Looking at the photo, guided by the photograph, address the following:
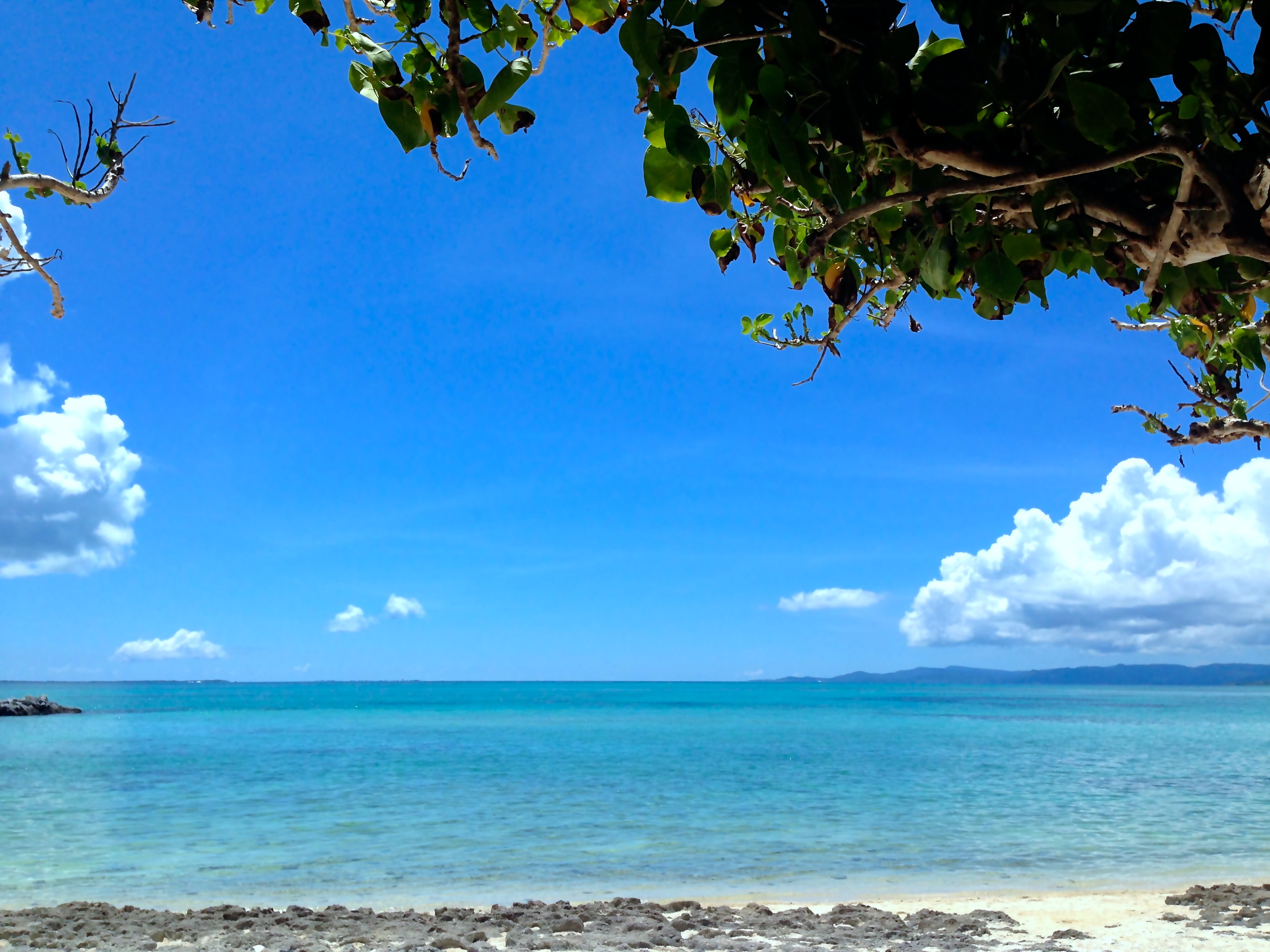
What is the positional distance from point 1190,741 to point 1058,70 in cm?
3699

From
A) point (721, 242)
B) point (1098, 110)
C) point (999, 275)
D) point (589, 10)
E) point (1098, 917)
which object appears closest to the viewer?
Result: point (1098, 110)

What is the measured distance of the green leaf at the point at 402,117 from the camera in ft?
5.41

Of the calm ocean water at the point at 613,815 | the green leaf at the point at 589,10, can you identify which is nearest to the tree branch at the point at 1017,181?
the green leaf at the point at 589,10

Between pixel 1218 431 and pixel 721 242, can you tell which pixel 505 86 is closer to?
pixel 721 242

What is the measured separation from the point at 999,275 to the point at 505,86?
1.03 meters

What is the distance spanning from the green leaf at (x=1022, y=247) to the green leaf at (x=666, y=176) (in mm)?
677

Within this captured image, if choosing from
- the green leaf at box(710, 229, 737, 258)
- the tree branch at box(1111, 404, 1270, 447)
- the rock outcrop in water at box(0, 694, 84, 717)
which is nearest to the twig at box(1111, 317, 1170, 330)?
the tree branch at box(1111, 404, 1270, 447)

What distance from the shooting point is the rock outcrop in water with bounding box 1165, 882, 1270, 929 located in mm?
7328

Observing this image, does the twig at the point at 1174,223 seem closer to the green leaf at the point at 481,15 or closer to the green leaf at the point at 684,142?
the green leaf at the point at 684,142

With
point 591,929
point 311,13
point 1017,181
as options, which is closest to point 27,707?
point 591,929

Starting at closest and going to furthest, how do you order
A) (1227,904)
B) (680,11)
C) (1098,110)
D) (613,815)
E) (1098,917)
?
(1098,110) < (680,11) < (1098,917) < (1227,904) < (613,815)

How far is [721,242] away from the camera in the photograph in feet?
7.79

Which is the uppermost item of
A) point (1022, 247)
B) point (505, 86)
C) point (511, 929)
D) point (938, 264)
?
point (505, 86)

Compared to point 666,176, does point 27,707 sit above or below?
below
